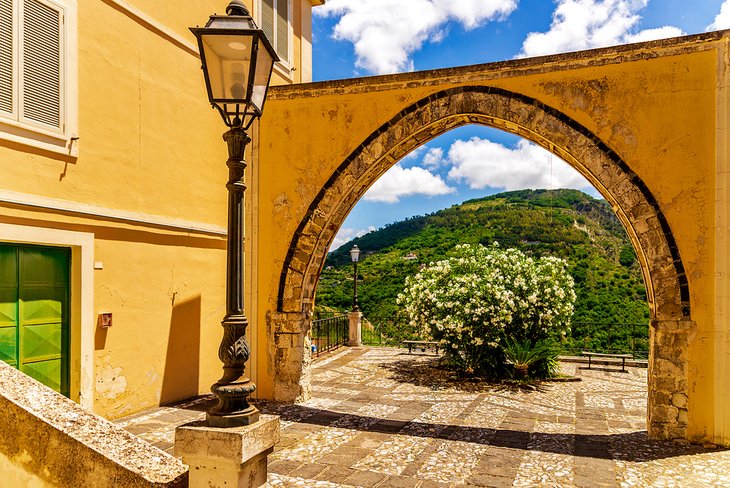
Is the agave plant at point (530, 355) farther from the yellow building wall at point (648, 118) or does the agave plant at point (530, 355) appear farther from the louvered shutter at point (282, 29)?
the louvered shutter at point (282, 29)

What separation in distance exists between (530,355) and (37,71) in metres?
7.53

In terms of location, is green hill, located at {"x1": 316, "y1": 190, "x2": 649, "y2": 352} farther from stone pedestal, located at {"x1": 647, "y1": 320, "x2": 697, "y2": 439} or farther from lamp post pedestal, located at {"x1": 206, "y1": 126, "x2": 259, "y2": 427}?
lamp post pedestal, located at {"x1": 206, "y1": 126, "x2": 259, "y2": 427}

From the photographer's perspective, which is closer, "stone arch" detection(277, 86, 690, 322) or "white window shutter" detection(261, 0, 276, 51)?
"stone arch" detection(277, 86, 690, 322)

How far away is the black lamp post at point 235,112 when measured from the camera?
2.53 metres

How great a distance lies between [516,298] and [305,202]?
13.1ft

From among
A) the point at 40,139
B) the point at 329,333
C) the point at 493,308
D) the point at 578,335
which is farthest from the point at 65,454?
the point at 578,335

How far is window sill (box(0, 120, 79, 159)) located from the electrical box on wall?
164 cm

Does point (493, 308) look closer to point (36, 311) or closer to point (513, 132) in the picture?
point (513, 132)

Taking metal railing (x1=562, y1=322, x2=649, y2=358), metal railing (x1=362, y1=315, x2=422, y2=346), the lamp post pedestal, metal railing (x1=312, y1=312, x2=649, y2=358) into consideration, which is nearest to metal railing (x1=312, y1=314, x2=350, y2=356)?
metal railing (x1=312, y1=312, x2=649, y2=358)

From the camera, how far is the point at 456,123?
6492mm

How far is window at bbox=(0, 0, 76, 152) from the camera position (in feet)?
14.5

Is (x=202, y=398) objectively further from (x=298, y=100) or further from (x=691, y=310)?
(x=691, y=310)

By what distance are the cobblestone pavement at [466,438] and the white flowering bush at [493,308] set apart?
77 cm

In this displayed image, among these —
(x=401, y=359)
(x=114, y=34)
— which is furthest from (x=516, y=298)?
(x=114, y=34)
